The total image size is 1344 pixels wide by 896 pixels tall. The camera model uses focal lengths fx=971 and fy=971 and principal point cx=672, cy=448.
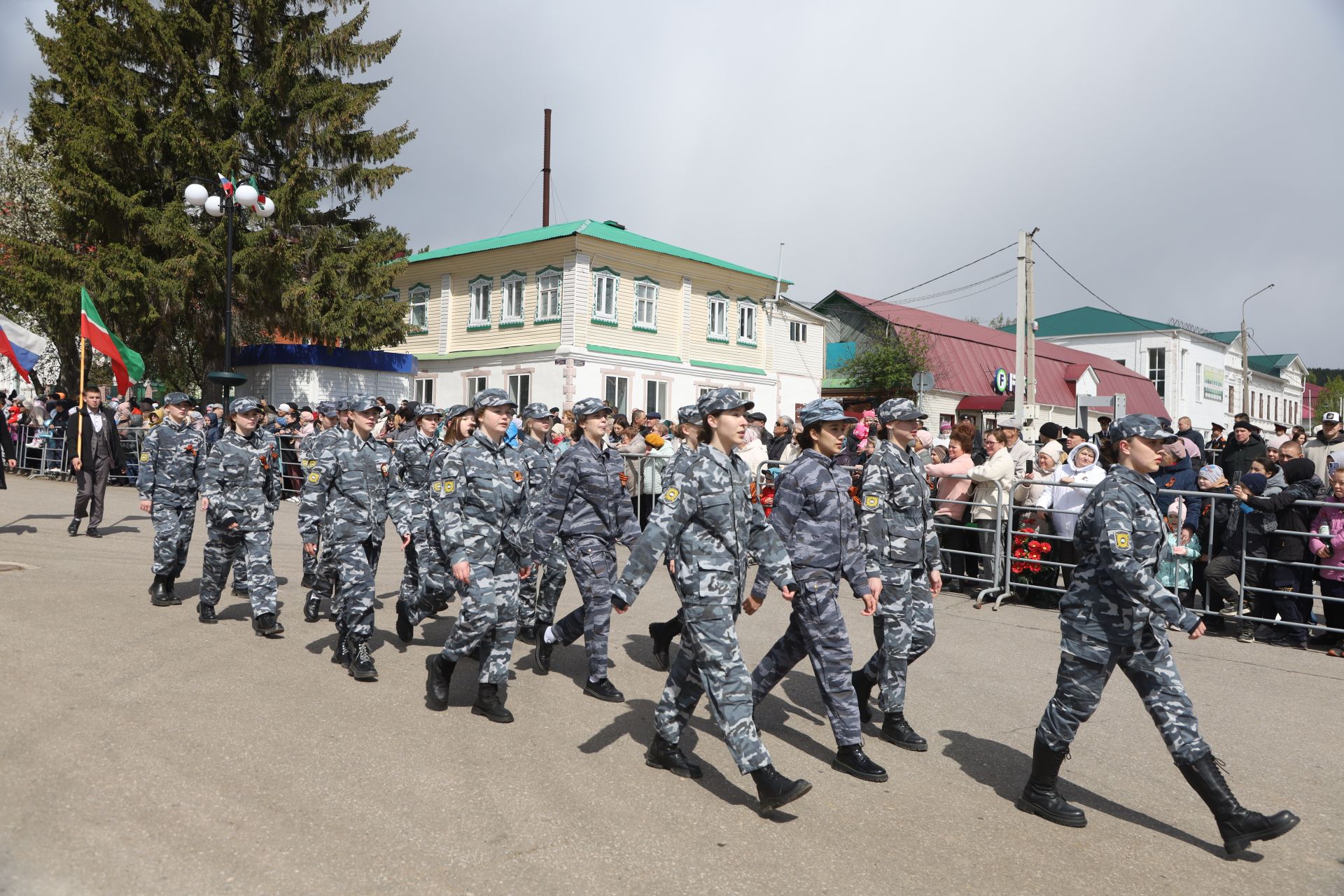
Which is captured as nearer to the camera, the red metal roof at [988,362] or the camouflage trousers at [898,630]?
Result: the camouflage trousers at [898,630]

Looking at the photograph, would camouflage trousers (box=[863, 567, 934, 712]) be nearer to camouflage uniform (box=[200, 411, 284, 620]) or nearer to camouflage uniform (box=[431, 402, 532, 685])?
camouflage uniform (box=[431, 402, 532, 685])

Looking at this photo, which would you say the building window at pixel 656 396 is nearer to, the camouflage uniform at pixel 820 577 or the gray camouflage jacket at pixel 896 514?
the gray camouflage jacket at pixel 896 514

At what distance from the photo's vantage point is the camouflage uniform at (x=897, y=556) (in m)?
5.86

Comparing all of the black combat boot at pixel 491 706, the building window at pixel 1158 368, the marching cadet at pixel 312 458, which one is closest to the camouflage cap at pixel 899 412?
the black combat boot at pixel 491 706

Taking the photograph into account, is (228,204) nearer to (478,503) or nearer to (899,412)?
(478,503)

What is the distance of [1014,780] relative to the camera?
17.4ft

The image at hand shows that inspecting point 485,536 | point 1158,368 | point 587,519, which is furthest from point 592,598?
point 1158,368

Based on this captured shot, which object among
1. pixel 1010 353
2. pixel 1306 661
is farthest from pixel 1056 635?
pixel 1010 353

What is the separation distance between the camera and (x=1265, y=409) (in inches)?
3150

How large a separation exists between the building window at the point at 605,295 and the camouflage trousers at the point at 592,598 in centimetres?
2402

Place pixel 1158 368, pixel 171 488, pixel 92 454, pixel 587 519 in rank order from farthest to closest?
pixel 1158 368, pixel 92 454, pixel 171 488, pixel 587 519

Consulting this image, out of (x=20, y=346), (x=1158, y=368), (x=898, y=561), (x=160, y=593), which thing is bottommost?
(x=160, y=593)

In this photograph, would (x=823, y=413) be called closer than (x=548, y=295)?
Yes

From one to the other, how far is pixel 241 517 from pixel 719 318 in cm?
2743
